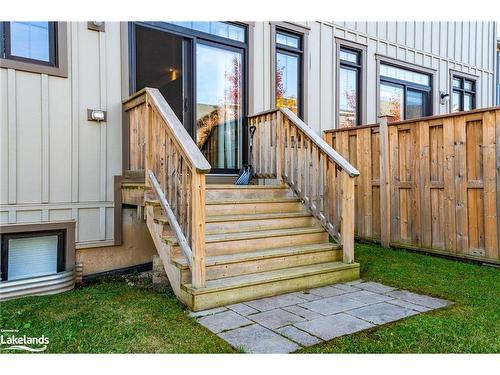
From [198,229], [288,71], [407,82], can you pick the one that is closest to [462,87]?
[407,82]

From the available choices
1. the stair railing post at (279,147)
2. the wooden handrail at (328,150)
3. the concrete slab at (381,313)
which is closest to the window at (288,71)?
the stair railing post at (279,147)

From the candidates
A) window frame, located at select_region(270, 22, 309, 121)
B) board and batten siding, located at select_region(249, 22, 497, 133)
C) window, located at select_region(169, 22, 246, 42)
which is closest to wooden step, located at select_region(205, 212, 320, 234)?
A: board and batten siding, located at select_region(249, 22, 497, 133)

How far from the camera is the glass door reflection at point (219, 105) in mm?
5070

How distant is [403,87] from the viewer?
742cm

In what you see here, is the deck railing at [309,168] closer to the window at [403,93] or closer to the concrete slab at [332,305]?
the concrete slab at [332,305]

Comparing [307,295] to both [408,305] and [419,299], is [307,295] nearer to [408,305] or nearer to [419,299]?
[408,305]

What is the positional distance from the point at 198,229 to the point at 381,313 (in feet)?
4.85

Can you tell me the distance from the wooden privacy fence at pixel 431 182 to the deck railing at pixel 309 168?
1.13m

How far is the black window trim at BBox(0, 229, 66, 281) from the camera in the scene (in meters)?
3.66

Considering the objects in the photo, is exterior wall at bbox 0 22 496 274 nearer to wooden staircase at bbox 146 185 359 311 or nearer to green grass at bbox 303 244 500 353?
wooden staircase at bbox 146 185 359 311

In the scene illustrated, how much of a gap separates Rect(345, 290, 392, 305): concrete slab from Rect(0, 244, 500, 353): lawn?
39cm

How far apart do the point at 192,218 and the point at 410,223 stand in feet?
10.2

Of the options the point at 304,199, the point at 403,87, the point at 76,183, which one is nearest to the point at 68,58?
the point at 76,183

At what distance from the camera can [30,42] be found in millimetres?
3760
